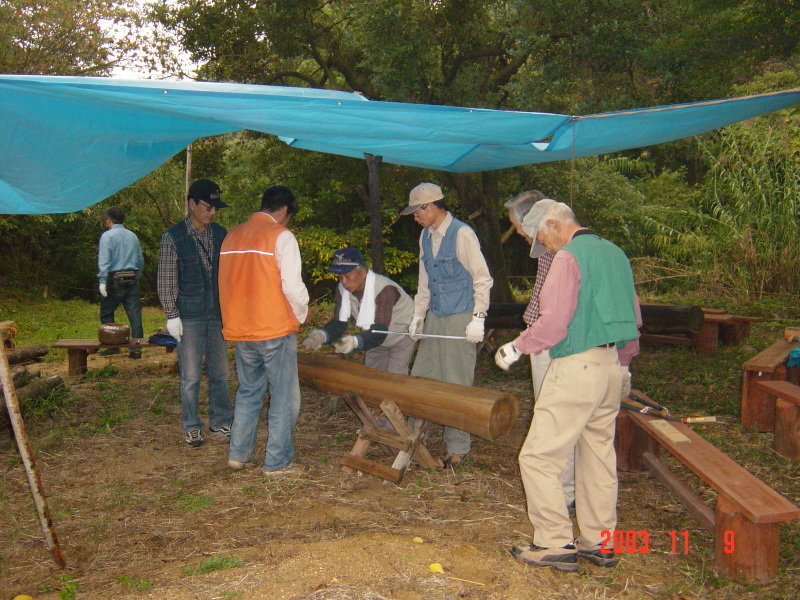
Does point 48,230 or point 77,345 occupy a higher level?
point 48,230

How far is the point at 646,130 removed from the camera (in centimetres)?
488

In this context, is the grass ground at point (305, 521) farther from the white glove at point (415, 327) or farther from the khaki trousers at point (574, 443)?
the white glove at point (415, 327)

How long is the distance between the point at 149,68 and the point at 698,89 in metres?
7.19

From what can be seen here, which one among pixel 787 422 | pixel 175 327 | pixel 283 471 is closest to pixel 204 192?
pixel 175 327

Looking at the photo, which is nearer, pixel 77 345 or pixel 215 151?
pixel 77 345

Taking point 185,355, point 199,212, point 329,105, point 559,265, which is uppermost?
point 329,105

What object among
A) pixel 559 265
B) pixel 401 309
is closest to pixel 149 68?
pixel 401 309

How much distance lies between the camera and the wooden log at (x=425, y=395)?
4012 mm

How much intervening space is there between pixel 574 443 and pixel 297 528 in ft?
5.20

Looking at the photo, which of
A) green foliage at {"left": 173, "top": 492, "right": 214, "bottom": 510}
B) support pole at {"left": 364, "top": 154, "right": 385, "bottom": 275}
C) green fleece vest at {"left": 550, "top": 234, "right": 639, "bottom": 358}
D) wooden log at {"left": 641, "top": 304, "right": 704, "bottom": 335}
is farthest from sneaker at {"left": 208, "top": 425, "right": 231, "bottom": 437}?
wooden log at {"left": 641, "top": 304, "right": 704, "bottom": 335}

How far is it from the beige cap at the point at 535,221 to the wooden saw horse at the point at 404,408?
3.03 ft

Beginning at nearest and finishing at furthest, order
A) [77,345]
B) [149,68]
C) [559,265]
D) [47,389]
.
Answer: [559,265]
[47,389]
[77,345]
[149,68]

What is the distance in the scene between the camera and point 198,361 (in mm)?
5059

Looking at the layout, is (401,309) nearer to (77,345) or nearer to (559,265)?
(559,265)
